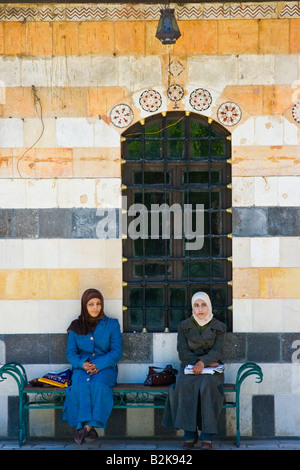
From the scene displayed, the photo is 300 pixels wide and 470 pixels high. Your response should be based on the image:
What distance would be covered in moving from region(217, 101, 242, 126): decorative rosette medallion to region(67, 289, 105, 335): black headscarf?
6.50ft

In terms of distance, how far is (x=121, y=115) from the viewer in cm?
697

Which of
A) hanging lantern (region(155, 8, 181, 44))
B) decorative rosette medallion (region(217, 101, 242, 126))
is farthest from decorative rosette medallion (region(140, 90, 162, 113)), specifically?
hanging lantern (region(155, 8, 181, 44))

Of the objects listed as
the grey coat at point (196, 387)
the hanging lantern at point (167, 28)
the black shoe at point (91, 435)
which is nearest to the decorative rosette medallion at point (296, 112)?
the hanging lantern at point (167, 28)

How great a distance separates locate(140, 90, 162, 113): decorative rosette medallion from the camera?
697 centimetres

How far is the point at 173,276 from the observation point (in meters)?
7.07

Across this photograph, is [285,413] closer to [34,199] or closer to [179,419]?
[179,419]

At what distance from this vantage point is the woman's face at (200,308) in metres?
6.67

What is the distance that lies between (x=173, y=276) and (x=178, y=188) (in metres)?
0.84

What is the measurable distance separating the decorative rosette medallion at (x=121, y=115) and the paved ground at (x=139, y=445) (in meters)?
2.94

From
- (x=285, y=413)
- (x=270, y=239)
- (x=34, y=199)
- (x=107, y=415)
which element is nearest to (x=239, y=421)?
(x=285, y=413)

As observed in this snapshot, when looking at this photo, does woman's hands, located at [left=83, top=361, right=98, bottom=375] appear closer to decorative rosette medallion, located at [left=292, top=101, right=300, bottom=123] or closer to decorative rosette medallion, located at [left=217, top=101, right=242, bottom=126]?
decorative rosette medallion, located at [left=217, top=101, right=242, bottom=126]

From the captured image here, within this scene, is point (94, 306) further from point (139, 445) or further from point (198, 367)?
point (139, 445)

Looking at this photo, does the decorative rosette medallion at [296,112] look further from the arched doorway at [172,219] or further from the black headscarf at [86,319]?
the black headscarf at [86,319]

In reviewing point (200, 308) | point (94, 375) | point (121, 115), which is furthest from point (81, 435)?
point (121, 115)
